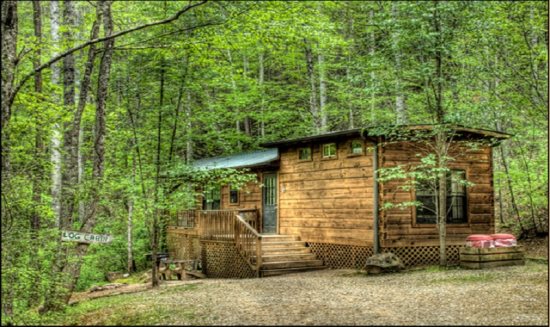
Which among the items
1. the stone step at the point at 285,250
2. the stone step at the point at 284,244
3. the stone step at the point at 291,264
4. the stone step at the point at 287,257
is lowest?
the stone step at the point at 291,264

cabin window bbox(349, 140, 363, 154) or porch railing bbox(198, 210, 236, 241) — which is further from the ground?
cabin window bbox(349, 140, 363, 154)

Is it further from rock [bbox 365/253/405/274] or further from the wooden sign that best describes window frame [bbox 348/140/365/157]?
the wooden sign

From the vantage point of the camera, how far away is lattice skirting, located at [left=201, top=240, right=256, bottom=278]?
1409 centimetres

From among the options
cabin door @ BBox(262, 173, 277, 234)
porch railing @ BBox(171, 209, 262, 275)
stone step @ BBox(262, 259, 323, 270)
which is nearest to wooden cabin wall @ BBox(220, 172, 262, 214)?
cabin door @ BBox(262, 173, 277, 234)

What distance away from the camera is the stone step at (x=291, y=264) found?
13.4m

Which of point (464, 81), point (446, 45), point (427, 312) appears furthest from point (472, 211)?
point (427, 312)

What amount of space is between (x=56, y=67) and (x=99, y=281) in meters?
7.88

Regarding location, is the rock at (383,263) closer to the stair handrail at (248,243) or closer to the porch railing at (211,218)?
the stair handrail at (248,243)

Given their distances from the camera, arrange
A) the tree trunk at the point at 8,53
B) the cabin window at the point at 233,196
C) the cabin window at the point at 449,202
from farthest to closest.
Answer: the cabin window at the point at 233,196
the cabin window at the point at 449,202
the tree trunk at the point at 8,53

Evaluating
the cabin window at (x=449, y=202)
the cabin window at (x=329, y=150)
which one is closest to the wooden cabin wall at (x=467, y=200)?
the cabin window at (x=449, y=202)

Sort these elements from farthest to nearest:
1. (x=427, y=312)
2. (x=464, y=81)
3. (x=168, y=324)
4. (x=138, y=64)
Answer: (x=464, y=81) → (x=138, y=64) → (x=427, y=312) → (x=168, y=324)

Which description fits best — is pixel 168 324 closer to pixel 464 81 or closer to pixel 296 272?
pixel 296 272

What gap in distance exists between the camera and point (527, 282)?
9328 millimetres

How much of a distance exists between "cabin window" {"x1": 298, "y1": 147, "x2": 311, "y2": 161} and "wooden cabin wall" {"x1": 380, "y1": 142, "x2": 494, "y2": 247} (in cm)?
309
